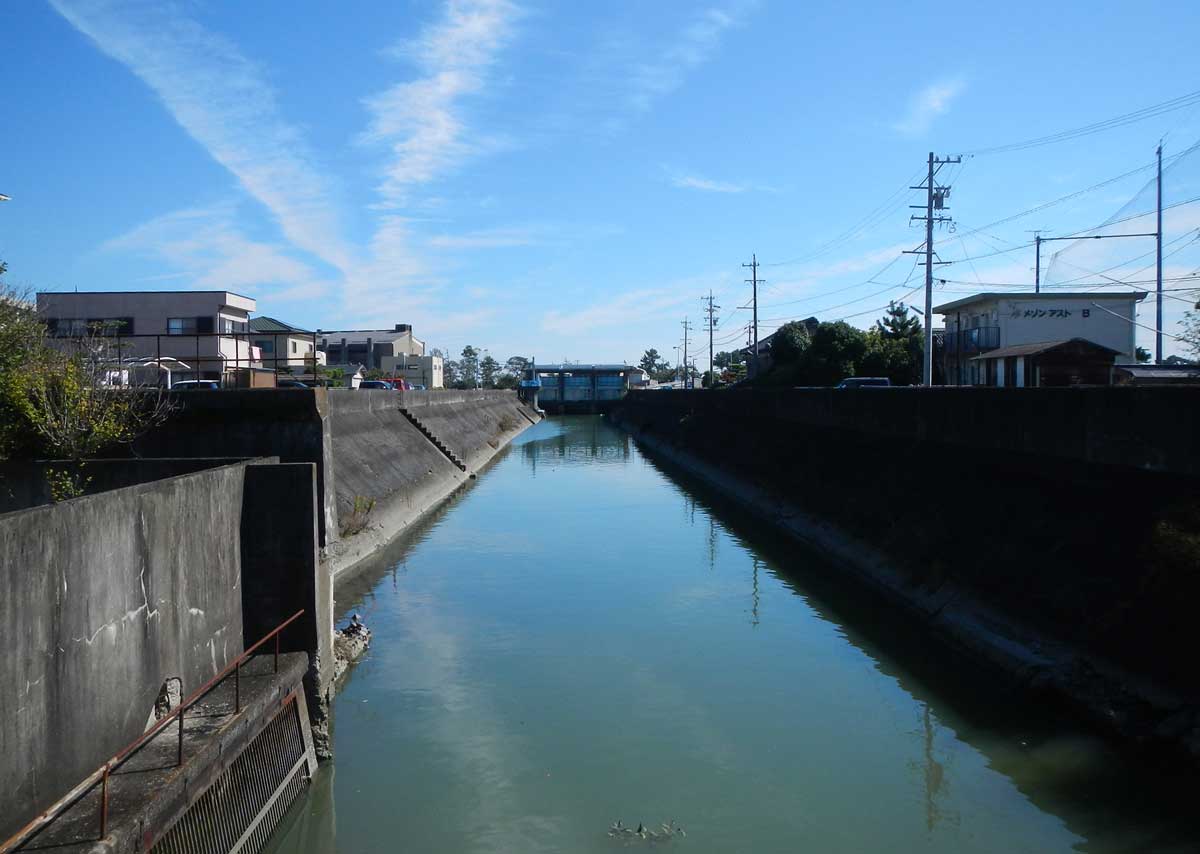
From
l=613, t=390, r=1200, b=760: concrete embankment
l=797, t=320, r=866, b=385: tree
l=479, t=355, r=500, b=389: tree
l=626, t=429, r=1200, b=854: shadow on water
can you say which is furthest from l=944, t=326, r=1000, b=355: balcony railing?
l=479, t=355, r=500, b=389: tree

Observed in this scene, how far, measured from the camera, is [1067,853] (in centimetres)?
897

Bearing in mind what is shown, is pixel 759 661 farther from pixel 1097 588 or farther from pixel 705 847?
pixel 705 847

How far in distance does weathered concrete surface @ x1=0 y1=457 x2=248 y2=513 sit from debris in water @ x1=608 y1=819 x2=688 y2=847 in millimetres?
6251

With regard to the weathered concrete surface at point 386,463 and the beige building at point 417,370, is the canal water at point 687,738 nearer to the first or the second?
the weathered concrete surface at point 386,463

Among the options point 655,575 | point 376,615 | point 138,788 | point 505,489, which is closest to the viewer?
point 138,788

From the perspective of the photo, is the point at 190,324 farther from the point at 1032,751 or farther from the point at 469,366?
the point at 469,366

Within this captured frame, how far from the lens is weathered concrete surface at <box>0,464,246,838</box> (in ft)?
20.6

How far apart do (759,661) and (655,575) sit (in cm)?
666

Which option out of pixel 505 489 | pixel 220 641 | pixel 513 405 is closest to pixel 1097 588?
pixel 220 641

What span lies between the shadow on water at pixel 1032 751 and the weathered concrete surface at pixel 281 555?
7.60 metres

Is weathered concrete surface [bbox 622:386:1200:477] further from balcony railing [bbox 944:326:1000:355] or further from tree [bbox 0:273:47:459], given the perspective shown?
balcony railing [bbox 944:326:1000:355]

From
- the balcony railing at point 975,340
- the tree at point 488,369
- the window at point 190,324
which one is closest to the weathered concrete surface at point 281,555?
the window at point 190,324

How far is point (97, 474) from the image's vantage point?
1137 centimetres

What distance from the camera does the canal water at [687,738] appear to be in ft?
30.9
